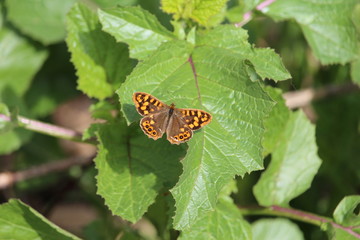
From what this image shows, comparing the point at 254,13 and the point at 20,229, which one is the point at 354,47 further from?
the point at 20,229

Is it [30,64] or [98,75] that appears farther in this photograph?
A: [30,64]

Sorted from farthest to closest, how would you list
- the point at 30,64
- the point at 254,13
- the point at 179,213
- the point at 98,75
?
the point at 30,64 < the point at 254,13 < the point at 98,75 < the point at 179,213

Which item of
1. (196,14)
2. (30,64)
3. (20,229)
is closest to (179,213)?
(20,229)

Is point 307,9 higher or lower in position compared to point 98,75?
higher

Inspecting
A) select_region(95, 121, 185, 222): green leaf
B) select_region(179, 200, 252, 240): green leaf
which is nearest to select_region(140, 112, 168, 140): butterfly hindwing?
select_region(95, 121, 185, 222): green leaf

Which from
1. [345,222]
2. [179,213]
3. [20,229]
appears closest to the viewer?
[179,213]

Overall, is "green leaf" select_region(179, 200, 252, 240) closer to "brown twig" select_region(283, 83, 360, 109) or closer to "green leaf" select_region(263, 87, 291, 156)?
"green leaf" select_region(263, 87, 291, 156)

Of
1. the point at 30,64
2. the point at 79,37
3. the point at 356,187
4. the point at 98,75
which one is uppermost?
the point at 79,37
